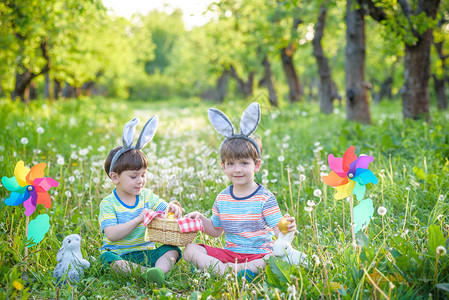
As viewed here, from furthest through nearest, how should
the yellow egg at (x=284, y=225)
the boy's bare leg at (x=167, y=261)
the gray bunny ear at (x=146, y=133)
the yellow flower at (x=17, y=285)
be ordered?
the gray bunny ear at (x=146, y=133) → the boy's bare leg at (x=167, y=261) → the yellow egg at (x=284, y=225) → the yellow flower at (x=17, y=285)

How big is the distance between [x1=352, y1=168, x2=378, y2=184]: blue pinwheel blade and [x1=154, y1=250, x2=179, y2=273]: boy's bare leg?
1393mm

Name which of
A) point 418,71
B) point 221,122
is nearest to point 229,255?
point 221,122

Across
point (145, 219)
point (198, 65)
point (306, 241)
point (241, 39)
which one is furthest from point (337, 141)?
point (198, 65)

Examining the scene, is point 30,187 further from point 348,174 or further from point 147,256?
point 348,174

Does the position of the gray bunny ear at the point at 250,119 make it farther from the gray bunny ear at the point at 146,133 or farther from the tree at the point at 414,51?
the tree at the point at 414,51

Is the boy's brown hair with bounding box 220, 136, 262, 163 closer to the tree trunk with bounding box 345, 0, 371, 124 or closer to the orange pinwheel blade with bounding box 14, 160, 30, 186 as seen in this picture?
the orange pinwheel blade with bounding box 14, 160, 30, 186

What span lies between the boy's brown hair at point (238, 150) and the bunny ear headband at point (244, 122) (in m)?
0.04

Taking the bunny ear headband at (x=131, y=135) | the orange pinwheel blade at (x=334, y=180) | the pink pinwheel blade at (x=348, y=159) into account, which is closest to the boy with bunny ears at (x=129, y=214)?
the bunny ear headband at (x=131, y=135)

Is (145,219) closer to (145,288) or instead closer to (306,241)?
(145,288)

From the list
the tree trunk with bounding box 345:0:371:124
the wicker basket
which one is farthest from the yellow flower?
the tree trunk with bounding box 345:0:371:124

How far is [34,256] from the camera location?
2738 millimetres

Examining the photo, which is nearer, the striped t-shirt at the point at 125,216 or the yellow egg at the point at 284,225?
the yellow egg at the point at 284,225

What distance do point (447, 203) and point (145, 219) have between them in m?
2.50

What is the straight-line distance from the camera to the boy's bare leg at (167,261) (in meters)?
2.77
